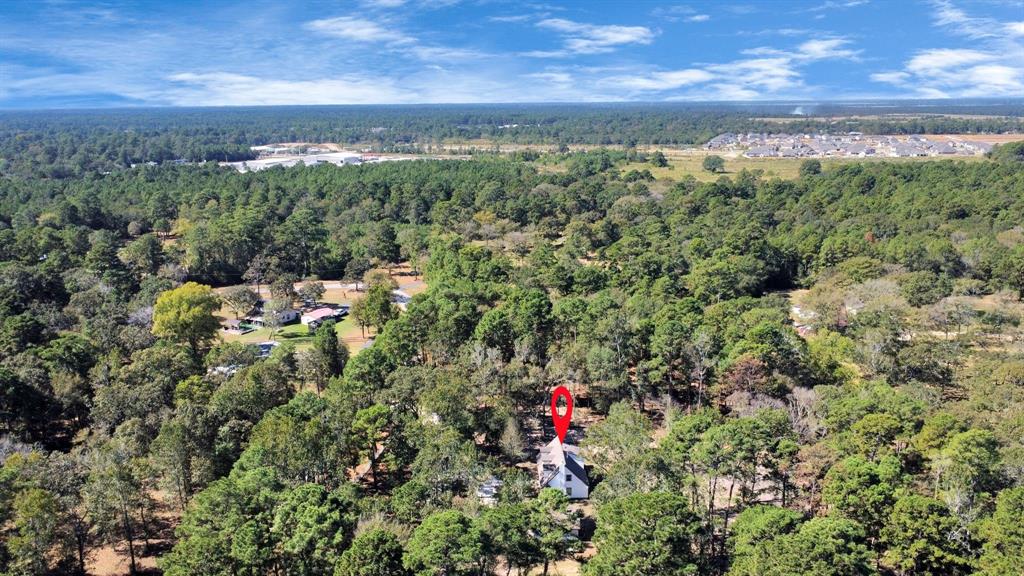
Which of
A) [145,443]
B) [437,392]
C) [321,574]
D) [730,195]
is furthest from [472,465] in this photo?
[730,195]

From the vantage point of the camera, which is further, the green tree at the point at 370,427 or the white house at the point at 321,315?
the white house at the point at 321,315

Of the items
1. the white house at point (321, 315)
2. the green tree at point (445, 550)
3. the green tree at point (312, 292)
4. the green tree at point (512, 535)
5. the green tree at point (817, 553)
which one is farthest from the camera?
the green tree at point (312, 292)

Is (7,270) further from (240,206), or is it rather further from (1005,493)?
(1005,493)

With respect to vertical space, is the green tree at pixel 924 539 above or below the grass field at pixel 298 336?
above

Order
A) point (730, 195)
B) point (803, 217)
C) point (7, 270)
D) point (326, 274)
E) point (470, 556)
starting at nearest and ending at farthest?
point (470, 556) → point (7, 270) → point (326, 274) → point (803, 217) → point (730, 195)

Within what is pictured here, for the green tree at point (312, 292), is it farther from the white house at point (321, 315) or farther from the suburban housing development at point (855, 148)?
the suburban housing development at point (855, 148)

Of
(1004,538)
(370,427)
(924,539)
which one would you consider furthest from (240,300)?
(1004,538)

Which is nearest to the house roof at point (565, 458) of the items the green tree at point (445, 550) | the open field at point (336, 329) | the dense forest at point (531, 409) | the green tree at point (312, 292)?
the dense forest at point (531, 409)

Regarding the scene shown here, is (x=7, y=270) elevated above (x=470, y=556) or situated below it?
above
